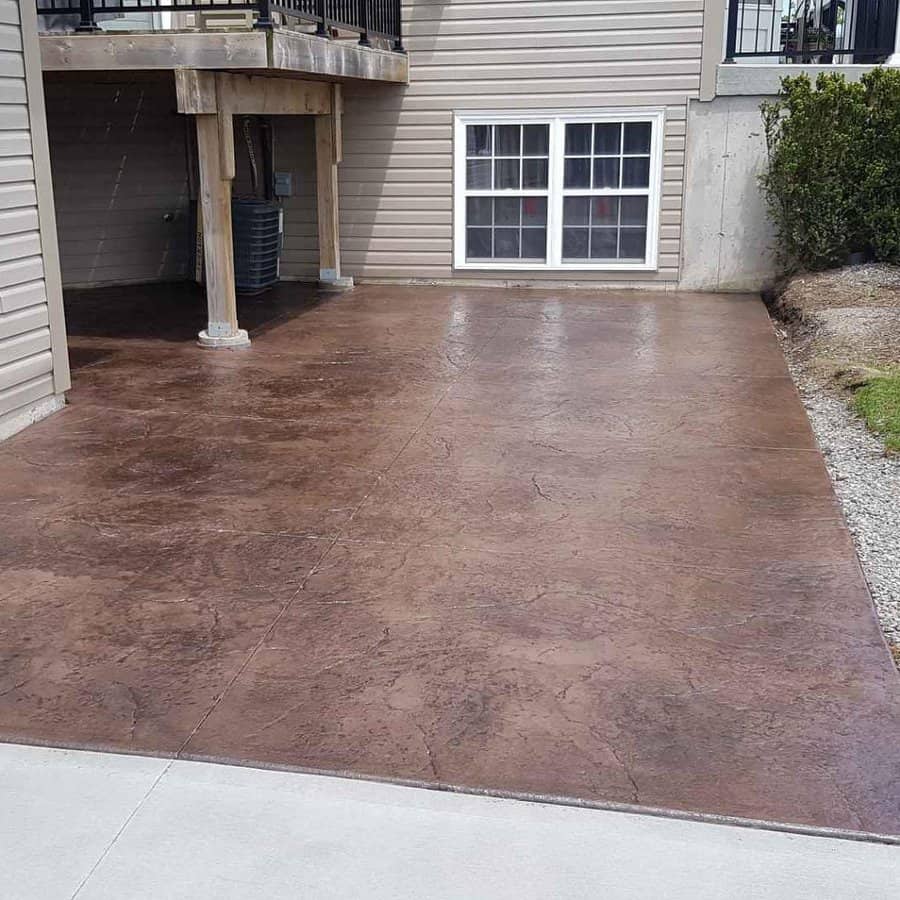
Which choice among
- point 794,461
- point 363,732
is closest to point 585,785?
point 363,732

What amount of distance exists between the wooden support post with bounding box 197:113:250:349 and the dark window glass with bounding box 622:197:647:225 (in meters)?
4.25

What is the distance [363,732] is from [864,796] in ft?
4.39

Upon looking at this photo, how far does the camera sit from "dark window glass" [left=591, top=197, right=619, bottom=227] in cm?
1070

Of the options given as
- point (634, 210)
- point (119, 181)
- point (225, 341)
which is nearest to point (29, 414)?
point (225, 341)

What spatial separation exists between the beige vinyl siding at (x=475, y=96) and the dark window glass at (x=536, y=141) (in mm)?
192

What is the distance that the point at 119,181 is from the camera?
10953 millimetres

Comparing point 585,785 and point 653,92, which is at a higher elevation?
point 653,92

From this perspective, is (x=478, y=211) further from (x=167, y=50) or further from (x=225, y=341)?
(x=167, y=50)

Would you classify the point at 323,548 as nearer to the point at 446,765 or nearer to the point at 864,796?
the point at 446,765

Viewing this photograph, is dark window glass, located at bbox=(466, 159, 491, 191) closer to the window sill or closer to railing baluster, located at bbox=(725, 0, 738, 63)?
the window sill

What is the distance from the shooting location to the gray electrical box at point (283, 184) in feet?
36.6

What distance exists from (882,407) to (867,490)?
4.05 ft

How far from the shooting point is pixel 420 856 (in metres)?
2.54

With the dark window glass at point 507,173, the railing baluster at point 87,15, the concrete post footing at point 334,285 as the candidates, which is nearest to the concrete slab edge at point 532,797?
the railing baluster at point 87,15
